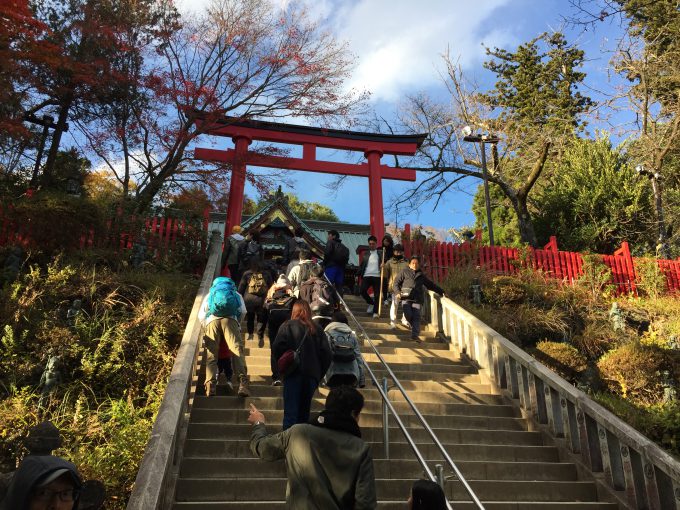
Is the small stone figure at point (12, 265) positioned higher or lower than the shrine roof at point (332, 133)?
lower

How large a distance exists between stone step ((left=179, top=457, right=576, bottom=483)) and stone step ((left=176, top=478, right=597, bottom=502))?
8.4 inches

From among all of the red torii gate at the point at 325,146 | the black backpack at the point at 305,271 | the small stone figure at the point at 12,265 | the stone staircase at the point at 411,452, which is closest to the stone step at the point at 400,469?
the stone staircase at the point at 411,452

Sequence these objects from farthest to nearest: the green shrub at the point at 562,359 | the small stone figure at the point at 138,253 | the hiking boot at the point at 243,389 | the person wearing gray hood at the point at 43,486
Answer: the small stone figure at the point at 138,253 < the green shrub at the point at 562,359 < the hiking boot at the point at 243,389 < the person wearing gray hood at the point at 43,486

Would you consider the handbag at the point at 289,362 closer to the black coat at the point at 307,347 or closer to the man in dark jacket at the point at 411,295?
the black coat at the point at 307,347

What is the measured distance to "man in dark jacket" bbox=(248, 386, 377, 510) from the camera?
296 centimetres

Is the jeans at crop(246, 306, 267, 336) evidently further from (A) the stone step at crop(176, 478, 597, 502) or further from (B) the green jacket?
(B) the green jacket

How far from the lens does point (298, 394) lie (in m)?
5.20

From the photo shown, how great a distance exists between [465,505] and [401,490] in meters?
0.58

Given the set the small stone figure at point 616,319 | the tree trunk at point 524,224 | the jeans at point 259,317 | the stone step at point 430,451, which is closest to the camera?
the stone step at point 430,451

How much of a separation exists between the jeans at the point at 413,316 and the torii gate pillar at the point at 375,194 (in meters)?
8.69

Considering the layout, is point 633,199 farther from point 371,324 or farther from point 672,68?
point 371,324

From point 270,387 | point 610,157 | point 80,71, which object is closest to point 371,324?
point 270,387

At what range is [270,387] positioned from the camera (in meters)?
6.89

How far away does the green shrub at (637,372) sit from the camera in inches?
348
